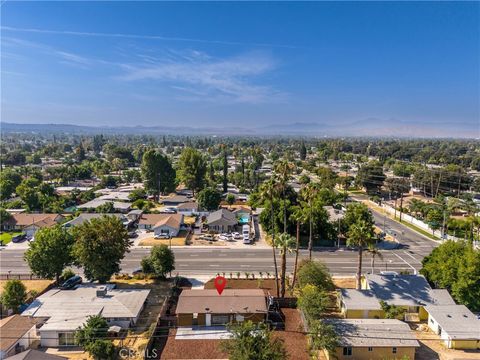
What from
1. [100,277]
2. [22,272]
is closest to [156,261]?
[100,277]

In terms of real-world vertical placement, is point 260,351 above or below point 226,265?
above

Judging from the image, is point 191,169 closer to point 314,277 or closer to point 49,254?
point 49,254

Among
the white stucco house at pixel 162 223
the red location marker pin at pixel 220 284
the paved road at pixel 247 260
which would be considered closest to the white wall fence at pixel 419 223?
the paved road at pixel 247 260

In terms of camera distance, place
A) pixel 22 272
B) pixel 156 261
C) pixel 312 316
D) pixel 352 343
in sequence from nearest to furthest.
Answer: pixel 352 343, pixel 312 316, pixel 156 261, pixel 22 272

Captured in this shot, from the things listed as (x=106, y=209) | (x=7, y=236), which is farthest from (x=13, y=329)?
(x=106, y=209)

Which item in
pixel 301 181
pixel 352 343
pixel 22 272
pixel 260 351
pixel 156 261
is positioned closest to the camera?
pixel 260 351

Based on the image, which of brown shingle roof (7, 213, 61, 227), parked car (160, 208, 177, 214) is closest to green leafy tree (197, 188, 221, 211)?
parked car (160, 208, 177, 214)

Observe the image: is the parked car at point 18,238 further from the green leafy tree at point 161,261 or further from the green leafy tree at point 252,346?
the green leafy tree at point 252,346

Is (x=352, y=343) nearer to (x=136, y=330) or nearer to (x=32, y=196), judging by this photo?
(x=136, y=330)
